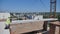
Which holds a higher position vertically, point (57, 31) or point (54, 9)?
point (54, 9)

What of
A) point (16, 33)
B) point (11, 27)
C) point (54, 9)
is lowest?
point (16, 33)

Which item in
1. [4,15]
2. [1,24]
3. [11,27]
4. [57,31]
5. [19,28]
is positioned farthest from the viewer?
[4,15]

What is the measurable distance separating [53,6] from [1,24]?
23.3 m

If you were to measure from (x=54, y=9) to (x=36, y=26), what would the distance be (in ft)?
81.2

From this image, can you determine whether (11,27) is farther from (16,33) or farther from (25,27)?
(25,27)

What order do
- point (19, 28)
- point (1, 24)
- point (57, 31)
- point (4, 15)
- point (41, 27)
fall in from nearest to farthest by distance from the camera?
point (57, 31), point (19, 28), point (41, 27), point (1, 24), point (4, 15)

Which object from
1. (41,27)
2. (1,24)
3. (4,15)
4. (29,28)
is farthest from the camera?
(4,15)

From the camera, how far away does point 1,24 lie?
683 cm

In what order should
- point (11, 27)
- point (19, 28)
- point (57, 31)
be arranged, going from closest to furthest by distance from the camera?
point (57, 31) < point (11, 27) < point (19, 28)

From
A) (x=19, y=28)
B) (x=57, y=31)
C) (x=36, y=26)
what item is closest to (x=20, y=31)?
(x=19, y=28)

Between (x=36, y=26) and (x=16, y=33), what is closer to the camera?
(x=16, y=33)

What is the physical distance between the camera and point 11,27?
423cm

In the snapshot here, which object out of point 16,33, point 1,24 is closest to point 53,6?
point 1,24

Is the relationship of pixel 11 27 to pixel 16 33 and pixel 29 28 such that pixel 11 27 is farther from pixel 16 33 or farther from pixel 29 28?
pixel 29 28
